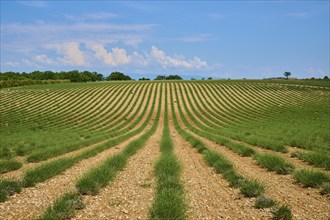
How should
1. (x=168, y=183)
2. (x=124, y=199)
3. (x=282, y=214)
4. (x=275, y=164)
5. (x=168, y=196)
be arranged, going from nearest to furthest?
(x=282, y=214), (x=168, y=196), (x=124, y=199), (x=168, y=183), (x=275, y=164)

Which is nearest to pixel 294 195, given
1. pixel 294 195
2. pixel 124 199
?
pixel 294 195

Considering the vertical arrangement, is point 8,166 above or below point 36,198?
below

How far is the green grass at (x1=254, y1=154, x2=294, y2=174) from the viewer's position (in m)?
12.2

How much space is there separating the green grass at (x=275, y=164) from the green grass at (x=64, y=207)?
777cm

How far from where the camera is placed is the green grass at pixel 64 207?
714 cm

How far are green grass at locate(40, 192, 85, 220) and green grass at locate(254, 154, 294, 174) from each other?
777 centimetres

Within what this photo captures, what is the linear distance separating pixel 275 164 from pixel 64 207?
28.8 feet

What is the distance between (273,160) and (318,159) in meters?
1.99

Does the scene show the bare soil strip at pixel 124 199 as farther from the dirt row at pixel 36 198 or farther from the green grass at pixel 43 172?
the green grass at pixel 43 172

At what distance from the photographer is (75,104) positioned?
199 feet

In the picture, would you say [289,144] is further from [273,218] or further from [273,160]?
[273,218]

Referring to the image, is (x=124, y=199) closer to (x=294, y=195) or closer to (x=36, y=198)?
(x=36, y=198)

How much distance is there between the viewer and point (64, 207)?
7.67 m

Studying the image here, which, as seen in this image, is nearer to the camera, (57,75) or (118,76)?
(57,75)
